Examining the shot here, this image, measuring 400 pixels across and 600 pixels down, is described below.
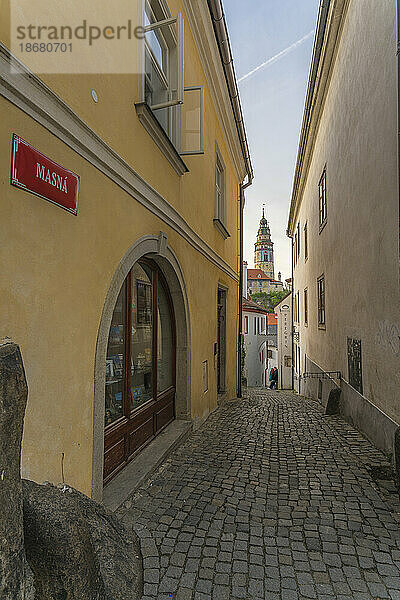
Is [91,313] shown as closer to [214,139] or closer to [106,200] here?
[106,200]

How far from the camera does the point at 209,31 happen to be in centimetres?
731

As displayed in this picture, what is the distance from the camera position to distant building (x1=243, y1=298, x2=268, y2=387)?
109 ft

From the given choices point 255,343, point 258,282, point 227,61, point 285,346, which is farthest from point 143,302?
point 258,282

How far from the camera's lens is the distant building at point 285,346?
94.4ft

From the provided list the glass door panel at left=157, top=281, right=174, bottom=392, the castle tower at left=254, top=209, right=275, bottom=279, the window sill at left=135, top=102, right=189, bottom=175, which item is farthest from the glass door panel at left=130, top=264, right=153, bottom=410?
the castle tower at left=254, top=209, right=275, bottom=279

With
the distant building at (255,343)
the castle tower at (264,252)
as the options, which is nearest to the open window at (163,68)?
the distant building at (255,343)

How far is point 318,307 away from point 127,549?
11.4 m

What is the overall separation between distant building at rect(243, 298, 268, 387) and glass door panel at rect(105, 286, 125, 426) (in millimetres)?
27654

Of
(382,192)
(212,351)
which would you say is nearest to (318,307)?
(212,351)

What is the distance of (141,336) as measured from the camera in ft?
17.5

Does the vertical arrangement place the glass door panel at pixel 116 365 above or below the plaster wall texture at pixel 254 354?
above

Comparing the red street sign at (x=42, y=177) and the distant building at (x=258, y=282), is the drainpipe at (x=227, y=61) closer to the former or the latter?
the red street sign at (x=42, y=177)

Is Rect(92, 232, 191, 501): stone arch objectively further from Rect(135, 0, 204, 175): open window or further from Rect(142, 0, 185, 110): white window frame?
Rect(142, 0, 185, 110): white window frame

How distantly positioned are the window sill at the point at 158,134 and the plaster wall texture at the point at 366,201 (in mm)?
2881
